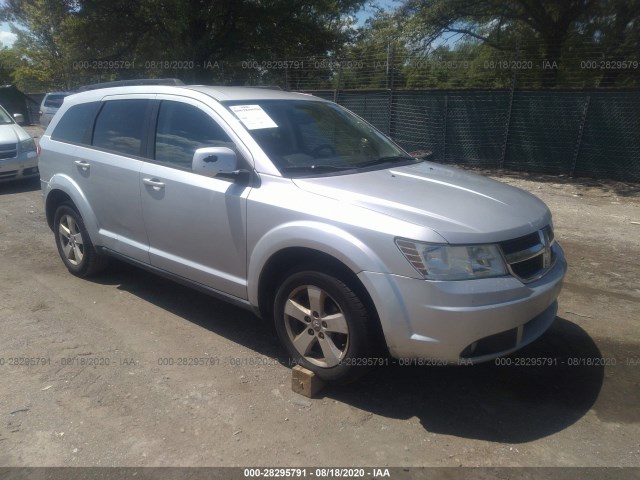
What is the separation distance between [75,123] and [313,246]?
3.30 metres

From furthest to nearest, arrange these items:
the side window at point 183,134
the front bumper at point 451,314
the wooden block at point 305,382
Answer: the side window at point 183,134, the wooden block at point 305,382, the front bumper at point 451,314

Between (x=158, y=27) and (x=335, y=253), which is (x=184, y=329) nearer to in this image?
(x=335, y=253)

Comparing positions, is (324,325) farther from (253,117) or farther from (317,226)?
(253,117)

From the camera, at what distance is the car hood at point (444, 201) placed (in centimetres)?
293

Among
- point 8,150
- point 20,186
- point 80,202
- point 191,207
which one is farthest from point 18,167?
point 191,207

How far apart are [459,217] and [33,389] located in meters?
2.86

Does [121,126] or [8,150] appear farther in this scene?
[8,150]

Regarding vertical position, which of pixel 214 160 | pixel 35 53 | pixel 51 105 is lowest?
pixel 214 160

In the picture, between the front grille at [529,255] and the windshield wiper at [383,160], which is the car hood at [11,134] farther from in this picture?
the front grille at [529,255]

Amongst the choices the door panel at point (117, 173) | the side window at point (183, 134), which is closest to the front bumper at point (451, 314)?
the side window at point (183, 134)

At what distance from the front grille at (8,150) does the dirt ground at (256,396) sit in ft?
18.3

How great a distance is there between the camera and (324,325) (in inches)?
A: 128

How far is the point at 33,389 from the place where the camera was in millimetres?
3432

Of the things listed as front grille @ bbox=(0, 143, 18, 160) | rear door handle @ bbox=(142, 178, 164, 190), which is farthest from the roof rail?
front grille @ bbox=(0, 143, 18, 160)
